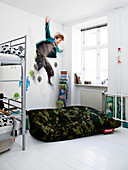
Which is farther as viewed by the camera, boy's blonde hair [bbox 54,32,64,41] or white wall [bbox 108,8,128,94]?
boy's blonde hair [bbox 54,32,64,41]

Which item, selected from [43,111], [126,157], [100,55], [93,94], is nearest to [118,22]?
[100,55]

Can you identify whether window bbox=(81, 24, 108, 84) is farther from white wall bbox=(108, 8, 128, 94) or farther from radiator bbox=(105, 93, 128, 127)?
radiator bbox=(105, 93, 128, 127)

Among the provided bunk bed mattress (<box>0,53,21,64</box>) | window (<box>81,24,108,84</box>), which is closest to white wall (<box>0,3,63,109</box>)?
window (<box>81,24,108,84</box>)

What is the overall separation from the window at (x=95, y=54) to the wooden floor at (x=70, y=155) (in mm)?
2203

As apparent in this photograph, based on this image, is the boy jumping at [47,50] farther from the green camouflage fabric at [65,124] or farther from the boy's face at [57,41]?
the green camouflage fabric at [65,124]

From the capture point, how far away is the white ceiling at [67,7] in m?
3.13

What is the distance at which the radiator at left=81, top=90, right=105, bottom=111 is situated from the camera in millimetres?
3646

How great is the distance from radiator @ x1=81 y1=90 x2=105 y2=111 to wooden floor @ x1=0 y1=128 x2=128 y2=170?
4.58ft

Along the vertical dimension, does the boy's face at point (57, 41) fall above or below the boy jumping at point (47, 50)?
above

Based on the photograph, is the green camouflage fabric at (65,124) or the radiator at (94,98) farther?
the radiator at (94,98)

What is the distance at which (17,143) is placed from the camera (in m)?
2.08

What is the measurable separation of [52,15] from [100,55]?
1.61 meters

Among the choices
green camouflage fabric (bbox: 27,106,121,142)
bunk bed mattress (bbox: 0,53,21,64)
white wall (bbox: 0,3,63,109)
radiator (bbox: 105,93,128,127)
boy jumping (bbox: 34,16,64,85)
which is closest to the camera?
bunk bed mattress (bbox: 0,53,21,64)

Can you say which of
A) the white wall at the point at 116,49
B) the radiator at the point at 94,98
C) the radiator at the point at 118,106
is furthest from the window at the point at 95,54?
the radiator at the point at 118,106
